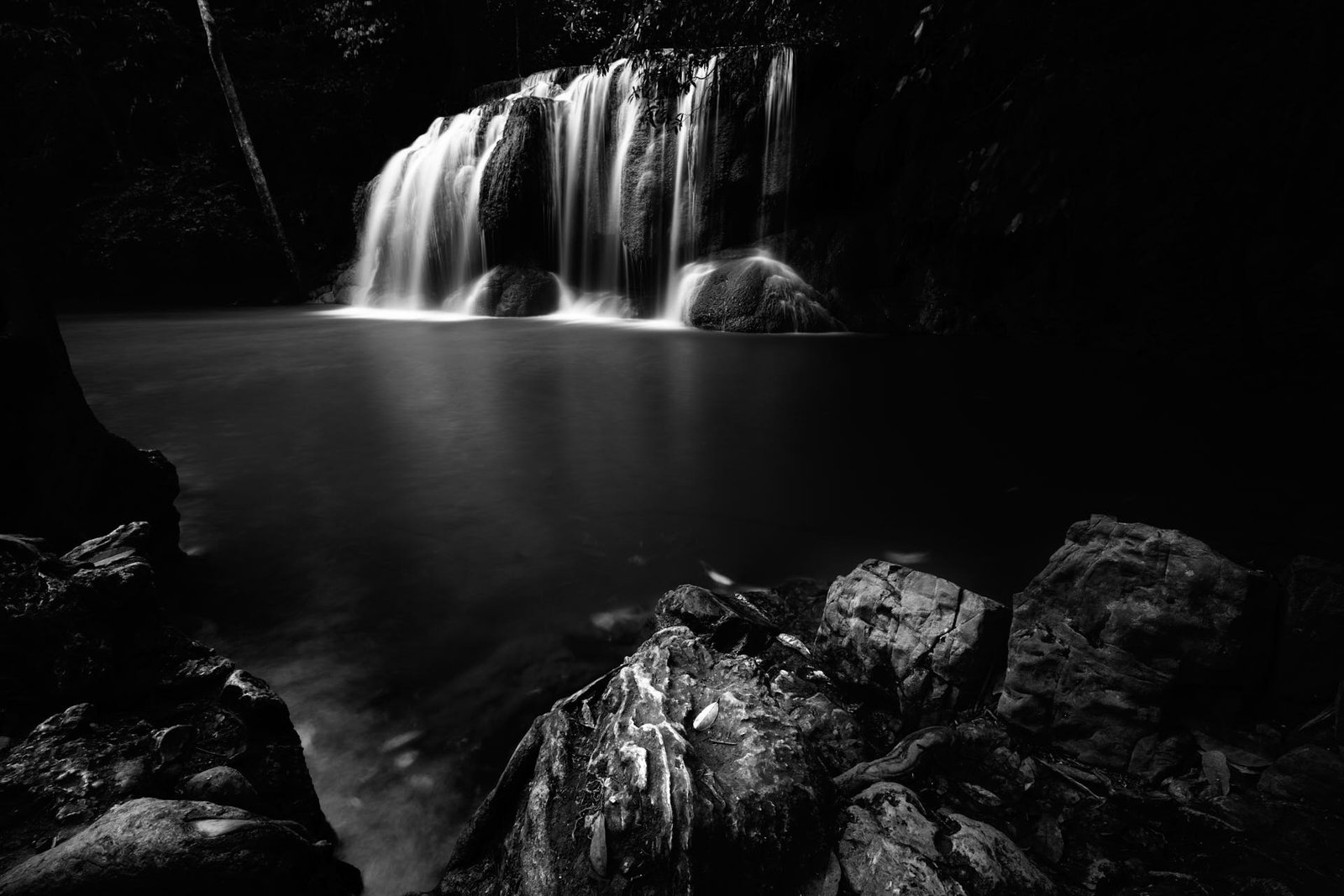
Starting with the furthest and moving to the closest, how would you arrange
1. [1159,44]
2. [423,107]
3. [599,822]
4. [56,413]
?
1. [423,107]
2. [1159,44]
3. [56,413]
4. [599,822]

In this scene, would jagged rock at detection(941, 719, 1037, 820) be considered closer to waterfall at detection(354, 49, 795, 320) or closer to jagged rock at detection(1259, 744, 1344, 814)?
jagged rock at detection(1259, 744, 1344, 814)

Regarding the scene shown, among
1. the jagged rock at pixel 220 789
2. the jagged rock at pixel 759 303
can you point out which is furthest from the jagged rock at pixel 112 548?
the jagged rock at pixel 759 303

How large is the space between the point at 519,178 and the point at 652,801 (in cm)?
1556

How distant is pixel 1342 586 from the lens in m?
2.05

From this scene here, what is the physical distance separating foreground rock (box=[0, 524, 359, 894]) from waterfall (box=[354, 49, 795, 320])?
12546 mm

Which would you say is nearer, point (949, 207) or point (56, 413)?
point (56, 413)

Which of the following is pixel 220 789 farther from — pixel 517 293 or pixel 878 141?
pixel 517 293

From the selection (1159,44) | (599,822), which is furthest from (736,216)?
(599,822)

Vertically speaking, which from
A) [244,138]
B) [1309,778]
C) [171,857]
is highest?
[244,138]

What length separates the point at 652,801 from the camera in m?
1.54

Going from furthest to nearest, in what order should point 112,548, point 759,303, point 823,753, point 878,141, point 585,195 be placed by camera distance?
point 585,195 → point 759,303 → point 878,141 → point 112,548 → point 823,753

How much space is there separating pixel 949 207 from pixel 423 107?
Result: 63.9ft

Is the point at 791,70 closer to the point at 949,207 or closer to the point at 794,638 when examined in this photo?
the point at 949,207

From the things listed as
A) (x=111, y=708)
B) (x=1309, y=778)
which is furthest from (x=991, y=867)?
(x=111, y=708)
